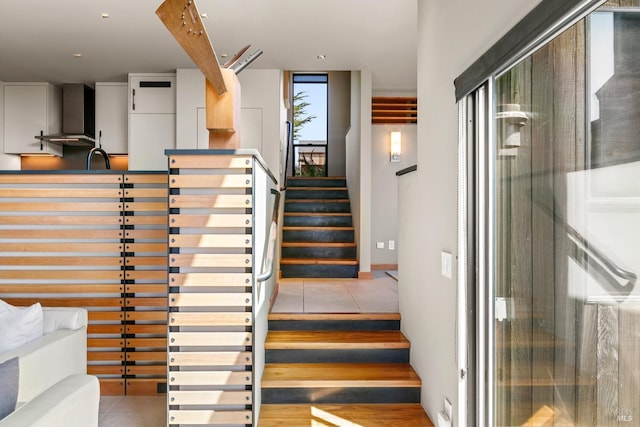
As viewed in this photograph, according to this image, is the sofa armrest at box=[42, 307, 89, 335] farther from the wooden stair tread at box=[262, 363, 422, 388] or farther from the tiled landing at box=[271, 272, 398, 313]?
the tiled landing at box=[271, 272, 398, 313]

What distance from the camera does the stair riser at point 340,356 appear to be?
2.82m

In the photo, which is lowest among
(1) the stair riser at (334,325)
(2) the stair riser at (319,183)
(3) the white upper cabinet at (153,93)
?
(1) the stair riser at (334,325)

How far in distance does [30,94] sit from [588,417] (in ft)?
21.5

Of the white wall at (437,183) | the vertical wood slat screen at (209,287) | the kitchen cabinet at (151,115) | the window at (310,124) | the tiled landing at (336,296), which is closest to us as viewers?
the white wall at (437,183)

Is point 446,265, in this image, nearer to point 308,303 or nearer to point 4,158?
point 308,303

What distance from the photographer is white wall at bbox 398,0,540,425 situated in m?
1.74

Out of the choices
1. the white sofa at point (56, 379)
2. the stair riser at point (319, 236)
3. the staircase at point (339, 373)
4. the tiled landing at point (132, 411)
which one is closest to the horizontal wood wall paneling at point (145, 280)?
the tiled landing at point (132, 411)

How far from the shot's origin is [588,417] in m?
1.04

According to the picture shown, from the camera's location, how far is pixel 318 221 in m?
5.60

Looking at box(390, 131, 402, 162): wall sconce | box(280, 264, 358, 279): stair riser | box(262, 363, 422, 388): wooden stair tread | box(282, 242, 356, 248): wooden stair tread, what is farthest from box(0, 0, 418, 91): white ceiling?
box(262, 363, 422, 388): wooden stair tread

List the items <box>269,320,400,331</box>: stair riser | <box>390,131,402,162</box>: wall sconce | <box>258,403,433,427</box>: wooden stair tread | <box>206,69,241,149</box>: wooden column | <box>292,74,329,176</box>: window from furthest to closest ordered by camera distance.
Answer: <box>292,74,329,176</box>: window < <box>390,131,402,162</box>: wall sconce < <box>269,320,400,331</box>: stair riser < <box>258,403,433,427</box>: wooden stair tread < <box>206,69,241,149</box>: wooden column

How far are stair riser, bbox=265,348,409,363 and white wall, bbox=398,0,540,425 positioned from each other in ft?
0.45

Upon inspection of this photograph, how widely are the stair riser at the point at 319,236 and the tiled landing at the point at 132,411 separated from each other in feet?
8.57

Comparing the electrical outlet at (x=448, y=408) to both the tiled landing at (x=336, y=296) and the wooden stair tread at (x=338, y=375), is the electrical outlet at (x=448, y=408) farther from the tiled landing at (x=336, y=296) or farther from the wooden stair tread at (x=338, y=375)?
the tiled landing at (x=336, y=296)
